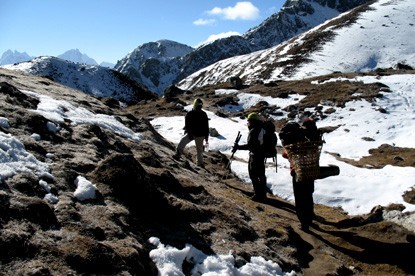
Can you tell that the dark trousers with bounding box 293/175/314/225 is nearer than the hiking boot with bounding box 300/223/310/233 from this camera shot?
No

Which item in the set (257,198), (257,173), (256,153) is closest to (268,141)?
(256,153)

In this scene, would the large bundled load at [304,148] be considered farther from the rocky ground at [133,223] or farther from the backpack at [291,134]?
the rocky ground at [133,223]

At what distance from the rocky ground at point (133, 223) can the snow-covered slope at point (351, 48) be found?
7235 cm

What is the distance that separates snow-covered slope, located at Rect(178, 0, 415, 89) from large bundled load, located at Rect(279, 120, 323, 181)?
236 ft

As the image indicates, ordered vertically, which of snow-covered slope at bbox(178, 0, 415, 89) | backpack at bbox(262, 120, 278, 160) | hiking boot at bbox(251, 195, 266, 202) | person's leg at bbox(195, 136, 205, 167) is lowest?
hiking boot at bbox(251, 195, 266, 202)

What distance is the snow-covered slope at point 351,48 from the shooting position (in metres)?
90.4

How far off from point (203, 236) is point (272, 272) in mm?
1534

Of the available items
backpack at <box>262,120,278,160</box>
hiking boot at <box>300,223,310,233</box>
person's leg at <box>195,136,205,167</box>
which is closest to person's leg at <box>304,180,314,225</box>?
hiking boot at <box>300,223,310,233</box>

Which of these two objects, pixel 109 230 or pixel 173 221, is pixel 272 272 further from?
pixel 109 230

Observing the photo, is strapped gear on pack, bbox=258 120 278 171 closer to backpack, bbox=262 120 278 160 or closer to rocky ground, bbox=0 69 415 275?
backpack, bbox=262 120 278 160

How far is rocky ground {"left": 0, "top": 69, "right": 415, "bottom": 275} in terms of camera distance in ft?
19.4

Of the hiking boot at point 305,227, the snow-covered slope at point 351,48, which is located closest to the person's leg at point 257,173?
the hiking boot at point 305,227

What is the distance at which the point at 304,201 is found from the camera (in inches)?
407

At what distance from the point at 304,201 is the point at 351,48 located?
101 metres
